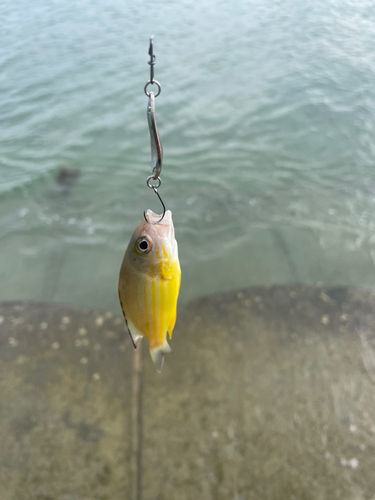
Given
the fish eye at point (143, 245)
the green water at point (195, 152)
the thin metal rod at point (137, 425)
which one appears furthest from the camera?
the green water at point (195, 152)

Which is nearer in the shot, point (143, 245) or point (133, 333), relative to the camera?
point (143, 245)

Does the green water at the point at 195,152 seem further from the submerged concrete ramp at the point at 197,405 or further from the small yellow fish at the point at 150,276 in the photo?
the small yellow fish at the point at 150,276

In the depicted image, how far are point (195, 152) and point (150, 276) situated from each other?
5291mm

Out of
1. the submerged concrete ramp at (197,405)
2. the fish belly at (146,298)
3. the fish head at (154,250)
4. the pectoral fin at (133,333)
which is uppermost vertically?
the fish head at (154,250)

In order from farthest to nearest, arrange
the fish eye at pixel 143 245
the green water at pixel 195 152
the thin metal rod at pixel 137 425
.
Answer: the green water at pixel 195 152
the thin metal rod at pixel 137 425
the fish eye at pixel 143 245

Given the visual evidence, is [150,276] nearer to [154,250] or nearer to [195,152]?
[154,250]

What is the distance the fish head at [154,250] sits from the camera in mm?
1460

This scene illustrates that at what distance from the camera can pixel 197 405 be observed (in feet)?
9.84

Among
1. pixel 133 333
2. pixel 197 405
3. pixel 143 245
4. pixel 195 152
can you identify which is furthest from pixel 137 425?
pixel 195 152

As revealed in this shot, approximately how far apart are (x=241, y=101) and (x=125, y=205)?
12.2 ft

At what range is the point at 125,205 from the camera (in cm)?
552

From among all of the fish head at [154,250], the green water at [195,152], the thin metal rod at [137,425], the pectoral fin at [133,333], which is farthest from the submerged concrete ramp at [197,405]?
the fish head at [154,250]

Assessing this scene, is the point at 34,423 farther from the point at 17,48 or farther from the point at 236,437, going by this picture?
the point at 17,48

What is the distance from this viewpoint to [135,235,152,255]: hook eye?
57.4 inches
